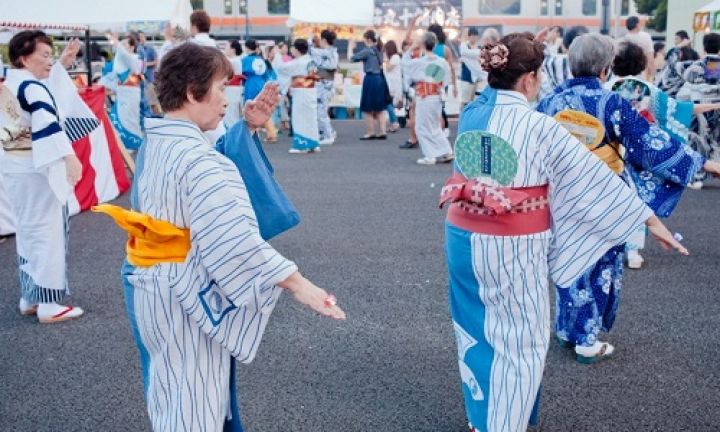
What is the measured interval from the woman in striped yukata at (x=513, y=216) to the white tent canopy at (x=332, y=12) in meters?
10.1

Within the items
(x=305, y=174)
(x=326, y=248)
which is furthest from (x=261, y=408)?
(x=305, y=174)

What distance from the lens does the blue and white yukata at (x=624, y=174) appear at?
10.7 ft

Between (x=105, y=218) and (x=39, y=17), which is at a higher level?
(x=39, y=17)

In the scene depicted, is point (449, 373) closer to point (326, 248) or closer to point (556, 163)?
point (556, 163)

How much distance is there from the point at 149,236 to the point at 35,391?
5.62ft

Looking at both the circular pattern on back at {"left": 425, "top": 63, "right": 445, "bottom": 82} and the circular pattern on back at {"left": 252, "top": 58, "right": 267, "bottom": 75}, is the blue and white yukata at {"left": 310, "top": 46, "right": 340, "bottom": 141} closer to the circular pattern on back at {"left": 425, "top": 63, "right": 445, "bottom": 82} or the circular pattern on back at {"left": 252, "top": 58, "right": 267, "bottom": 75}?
the circular pattern on back at {"left": 252, "top": 58, "right": 267, "bottom": 75}

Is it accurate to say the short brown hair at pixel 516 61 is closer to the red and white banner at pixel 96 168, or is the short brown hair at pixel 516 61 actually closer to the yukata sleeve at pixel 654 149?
the yukata sleeve at pixel 654 149

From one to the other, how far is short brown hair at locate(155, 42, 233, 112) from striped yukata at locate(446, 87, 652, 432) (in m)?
0.95

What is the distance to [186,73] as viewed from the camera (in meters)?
2.10

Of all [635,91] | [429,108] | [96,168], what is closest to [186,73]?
[635,91]

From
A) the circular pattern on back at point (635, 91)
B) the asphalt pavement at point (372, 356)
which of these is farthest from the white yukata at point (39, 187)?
the circular pattern on back at point (635, 91)

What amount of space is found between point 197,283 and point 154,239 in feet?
0.52

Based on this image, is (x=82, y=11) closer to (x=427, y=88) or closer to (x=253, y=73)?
(x=427, y=88)

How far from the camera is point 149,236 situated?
2107mm
